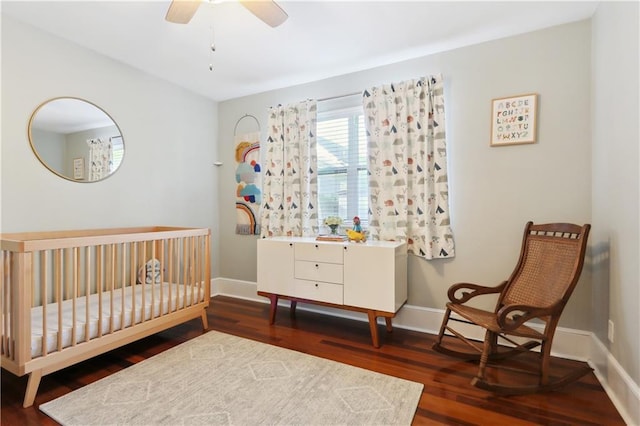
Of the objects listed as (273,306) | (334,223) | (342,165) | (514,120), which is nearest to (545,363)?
(514,120)

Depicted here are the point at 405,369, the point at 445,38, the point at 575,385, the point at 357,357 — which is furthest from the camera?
the point at 445,38

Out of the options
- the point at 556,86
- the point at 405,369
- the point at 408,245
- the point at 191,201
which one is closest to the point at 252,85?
the point at 191,201

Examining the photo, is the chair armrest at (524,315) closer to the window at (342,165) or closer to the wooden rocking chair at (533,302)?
the wooden rocking chair at (533,302)

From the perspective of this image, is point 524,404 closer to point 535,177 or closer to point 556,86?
point 535,177

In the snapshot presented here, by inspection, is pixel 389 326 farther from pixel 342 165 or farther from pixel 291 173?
pixel 291 173

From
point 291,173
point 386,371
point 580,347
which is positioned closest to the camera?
point 386,371

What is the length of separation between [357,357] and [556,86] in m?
2.47

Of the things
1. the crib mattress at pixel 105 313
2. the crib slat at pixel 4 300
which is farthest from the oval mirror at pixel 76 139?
the crib mattress at pixel 105 313

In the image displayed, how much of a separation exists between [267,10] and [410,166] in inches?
65.0

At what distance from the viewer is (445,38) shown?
2.47 metres

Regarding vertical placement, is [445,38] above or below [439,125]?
above

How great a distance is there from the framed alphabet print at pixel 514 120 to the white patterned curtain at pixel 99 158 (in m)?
3.33

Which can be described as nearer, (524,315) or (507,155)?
(524,315)

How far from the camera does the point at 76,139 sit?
2607mm
